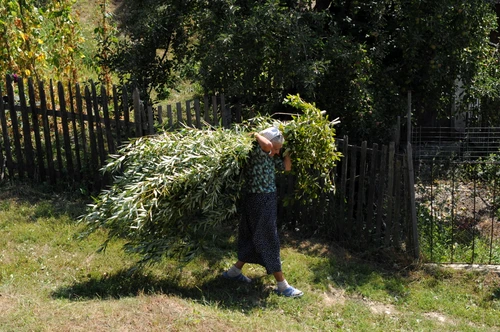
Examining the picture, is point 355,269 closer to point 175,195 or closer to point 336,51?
point 175,195

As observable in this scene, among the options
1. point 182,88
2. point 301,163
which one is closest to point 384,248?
point 301,163

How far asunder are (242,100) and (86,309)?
393cm

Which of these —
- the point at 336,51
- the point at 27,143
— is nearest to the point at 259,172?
the point at 336,51

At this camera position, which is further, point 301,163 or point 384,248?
point 384,248

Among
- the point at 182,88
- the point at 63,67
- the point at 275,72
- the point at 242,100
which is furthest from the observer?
the point at 182,88

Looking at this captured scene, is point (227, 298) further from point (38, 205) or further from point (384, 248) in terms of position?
point (38, 205)

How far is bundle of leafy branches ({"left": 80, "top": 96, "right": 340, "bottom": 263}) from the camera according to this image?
562 cm

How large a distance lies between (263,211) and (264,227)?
16 cm

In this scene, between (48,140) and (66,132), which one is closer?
(66,132)

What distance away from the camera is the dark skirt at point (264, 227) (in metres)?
5.84

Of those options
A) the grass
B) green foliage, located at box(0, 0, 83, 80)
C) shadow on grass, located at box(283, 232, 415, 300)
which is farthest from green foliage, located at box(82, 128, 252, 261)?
green foliage, located at box(0, 0, 83, 80)

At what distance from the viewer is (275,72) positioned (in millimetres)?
7809

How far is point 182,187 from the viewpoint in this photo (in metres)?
5.70

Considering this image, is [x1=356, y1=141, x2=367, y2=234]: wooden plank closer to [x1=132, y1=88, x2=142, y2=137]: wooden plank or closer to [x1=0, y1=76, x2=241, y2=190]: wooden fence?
[x1=0, y1=76, x2=241, y2=190]: wooden fence
